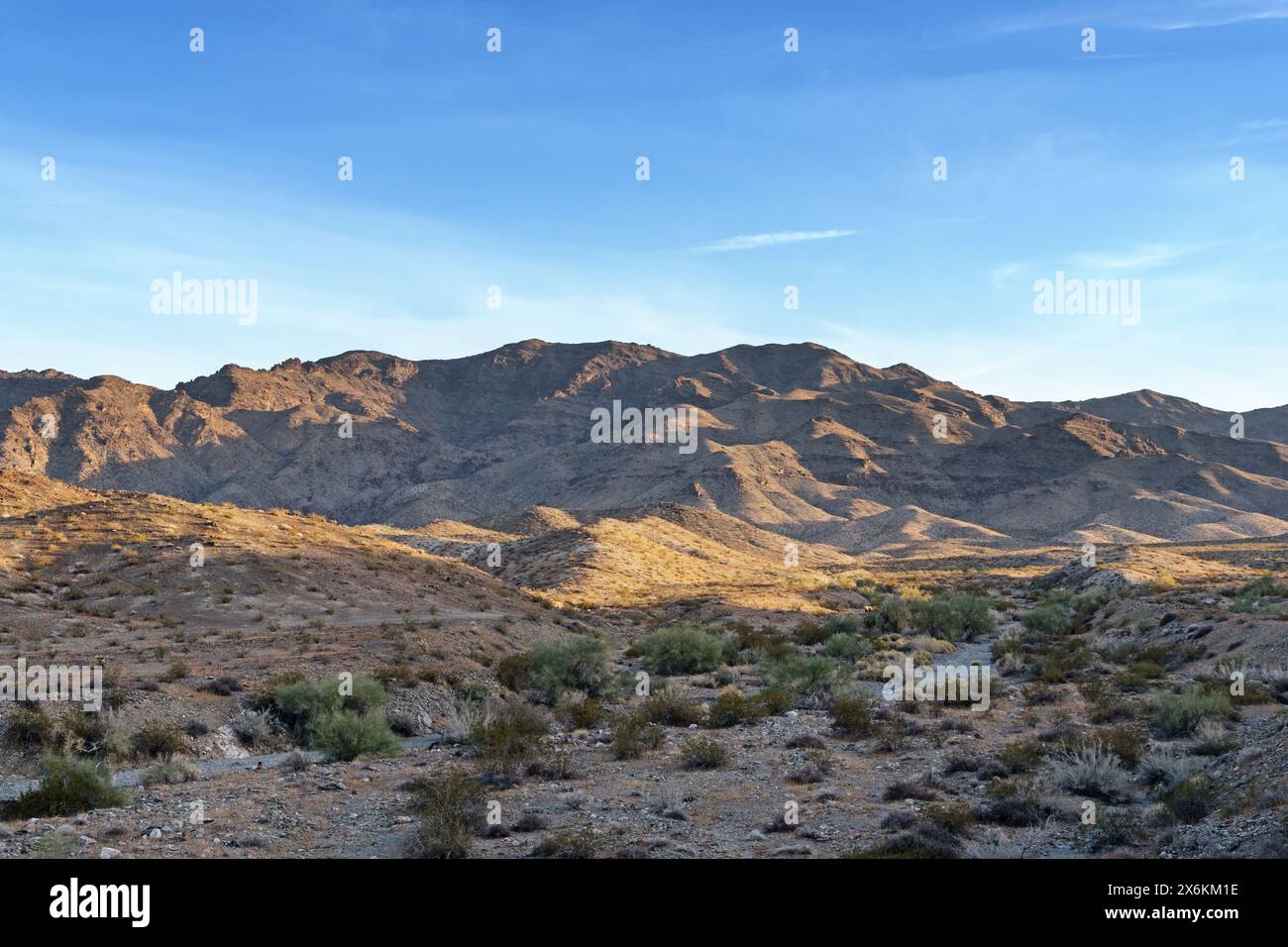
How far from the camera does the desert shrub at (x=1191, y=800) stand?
9.75m

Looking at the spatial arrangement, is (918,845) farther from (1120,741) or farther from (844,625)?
(844,625)

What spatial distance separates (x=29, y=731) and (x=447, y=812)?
857cm

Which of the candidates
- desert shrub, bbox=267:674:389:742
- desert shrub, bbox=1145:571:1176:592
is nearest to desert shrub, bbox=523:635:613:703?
desert shrub, bbox=267:674:389:742

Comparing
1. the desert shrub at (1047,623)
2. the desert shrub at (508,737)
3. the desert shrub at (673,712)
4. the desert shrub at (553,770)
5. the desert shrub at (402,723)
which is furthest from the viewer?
the desert shrub at (1047,623)

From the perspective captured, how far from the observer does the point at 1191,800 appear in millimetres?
9898

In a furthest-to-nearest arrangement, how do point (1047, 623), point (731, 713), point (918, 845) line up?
point (1047, 623)
point (731, 713)
point (918, 845)

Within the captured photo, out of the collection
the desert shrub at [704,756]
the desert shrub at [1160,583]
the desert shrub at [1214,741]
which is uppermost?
the desert shrub at [1214,741]

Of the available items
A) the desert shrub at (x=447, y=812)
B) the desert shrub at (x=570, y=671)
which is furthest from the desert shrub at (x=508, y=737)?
the desert shrub at (x=570, y=671)

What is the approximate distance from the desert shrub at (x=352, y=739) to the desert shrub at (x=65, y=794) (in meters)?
3.35

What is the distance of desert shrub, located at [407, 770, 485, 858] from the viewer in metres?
9.62

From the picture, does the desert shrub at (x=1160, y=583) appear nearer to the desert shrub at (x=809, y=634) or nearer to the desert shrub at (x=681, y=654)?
the desert shrub at (x=809, y=634)

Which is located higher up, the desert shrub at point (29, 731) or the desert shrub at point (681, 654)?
the desert shrub at point (29, 731)

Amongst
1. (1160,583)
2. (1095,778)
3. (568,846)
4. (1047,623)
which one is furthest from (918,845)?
(1160,583)
